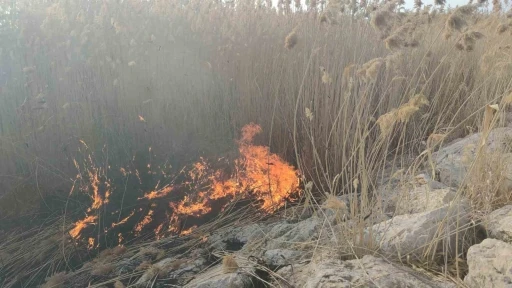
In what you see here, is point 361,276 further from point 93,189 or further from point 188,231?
point 93,189

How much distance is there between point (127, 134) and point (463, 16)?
8.05ft

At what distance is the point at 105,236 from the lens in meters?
2.51

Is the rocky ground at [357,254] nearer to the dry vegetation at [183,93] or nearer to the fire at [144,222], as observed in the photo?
the fire at [144,222]

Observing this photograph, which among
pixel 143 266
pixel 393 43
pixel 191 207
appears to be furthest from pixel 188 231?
pixel 393 43

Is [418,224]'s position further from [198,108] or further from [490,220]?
[198,108]

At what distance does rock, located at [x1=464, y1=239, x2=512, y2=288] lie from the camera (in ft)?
4.12

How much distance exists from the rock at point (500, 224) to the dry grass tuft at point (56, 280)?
76.1 inches

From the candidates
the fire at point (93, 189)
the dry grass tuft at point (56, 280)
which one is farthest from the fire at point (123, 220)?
the dry grass tuft at point (56, 280)

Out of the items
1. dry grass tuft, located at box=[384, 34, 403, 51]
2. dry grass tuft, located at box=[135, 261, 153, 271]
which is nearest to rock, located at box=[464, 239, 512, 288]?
dry grass tuft, located at box=[384, 34, 403, 51]

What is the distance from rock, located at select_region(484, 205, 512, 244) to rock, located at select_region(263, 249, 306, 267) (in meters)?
0.74

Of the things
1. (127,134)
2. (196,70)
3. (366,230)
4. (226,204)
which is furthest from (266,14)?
(366,230)

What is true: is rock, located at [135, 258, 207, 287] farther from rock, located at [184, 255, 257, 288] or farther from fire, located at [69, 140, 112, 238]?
fire, located at [69, 140, 112, 238]

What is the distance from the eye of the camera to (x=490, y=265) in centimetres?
131

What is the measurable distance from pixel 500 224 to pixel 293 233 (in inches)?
37.1
